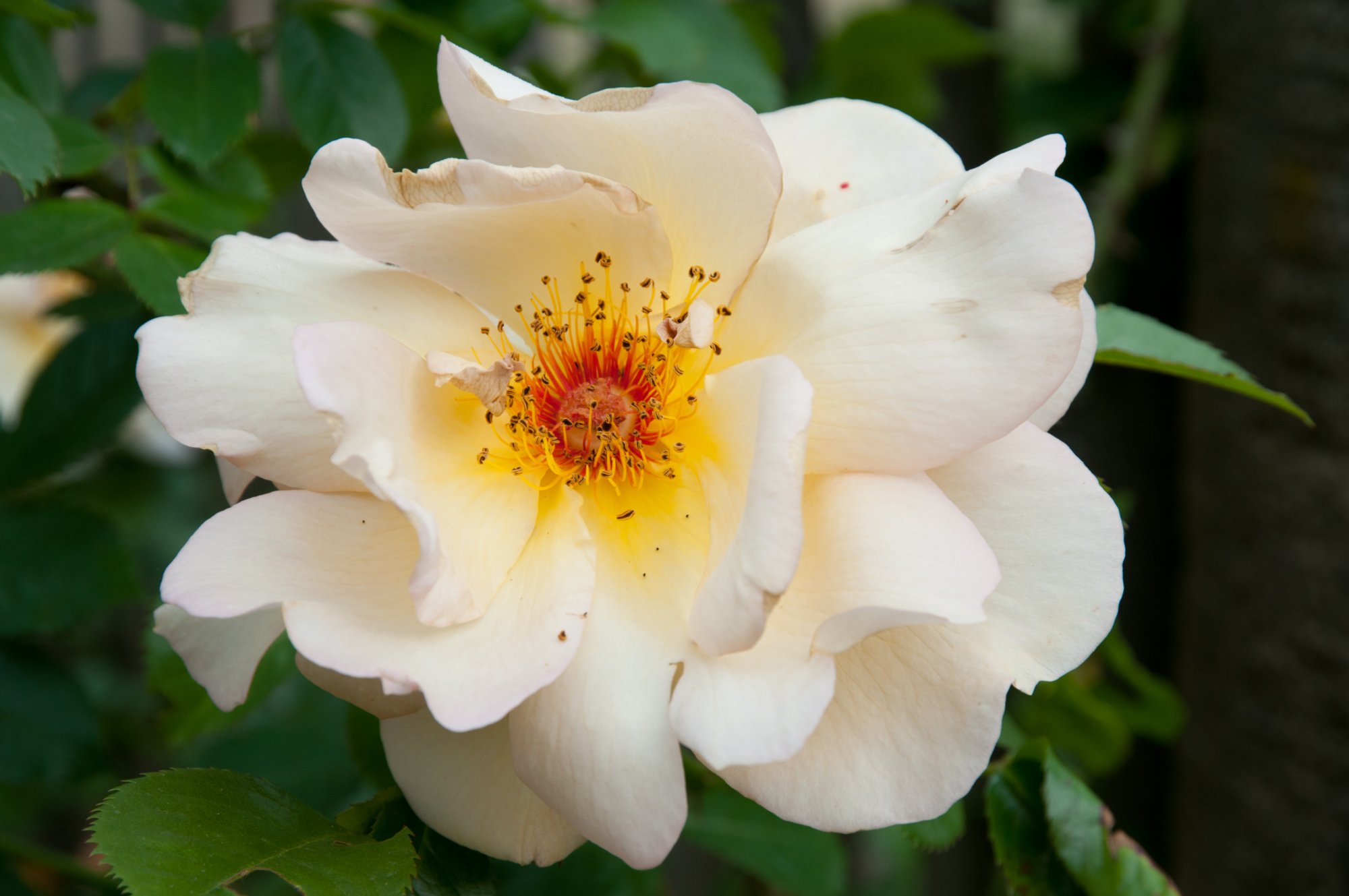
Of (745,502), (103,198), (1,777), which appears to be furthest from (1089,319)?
(1,777)

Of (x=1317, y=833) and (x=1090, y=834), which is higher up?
(x=1090, y=834)

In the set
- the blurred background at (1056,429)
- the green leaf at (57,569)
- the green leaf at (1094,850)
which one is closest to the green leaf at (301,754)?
the blurred background at (1056,429)

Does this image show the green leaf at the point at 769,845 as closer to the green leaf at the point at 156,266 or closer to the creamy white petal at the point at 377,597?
the creamy white petal at the point at 377,597

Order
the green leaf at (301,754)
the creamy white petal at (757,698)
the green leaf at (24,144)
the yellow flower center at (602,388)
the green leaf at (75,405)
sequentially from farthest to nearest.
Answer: the green leaf at (301,754), the green leaf at (75,405), the yellow flower center at (602,388), the green leaf at (24,144), the creamy white petal at (757,698)

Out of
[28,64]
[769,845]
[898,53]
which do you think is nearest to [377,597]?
[28,64]

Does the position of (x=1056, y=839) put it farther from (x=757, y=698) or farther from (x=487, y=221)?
(x=487, y=221)

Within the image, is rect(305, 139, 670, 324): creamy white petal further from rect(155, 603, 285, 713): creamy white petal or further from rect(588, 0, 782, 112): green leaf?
rect(588, 0, 782, 112): green leaf

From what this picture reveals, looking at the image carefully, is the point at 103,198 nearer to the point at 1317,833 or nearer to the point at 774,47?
the point at 774,47

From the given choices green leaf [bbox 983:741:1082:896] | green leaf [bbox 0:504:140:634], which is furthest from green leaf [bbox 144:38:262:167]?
green leaf [bbox 983:741:1082:896]
